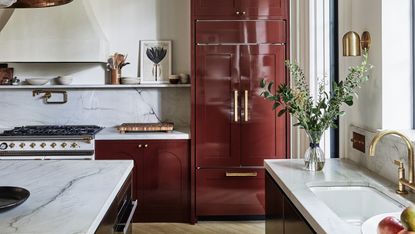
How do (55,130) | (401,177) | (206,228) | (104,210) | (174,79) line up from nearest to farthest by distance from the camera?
1. (104,210)
2. (401,177)
3. (206,228)
4. (55,130)
5. (174,79)

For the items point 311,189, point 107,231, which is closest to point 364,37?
point 311,189

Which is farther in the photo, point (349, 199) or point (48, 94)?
point (48, 94)

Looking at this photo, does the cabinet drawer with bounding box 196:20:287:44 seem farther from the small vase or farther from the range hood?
the small vase

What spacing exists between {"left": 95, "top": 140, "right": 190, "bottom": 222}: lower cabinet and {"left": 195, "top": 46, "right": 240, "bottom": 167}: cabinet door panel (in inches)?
8.2

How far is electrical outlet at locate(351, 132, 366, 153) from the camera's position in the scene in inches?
89.2

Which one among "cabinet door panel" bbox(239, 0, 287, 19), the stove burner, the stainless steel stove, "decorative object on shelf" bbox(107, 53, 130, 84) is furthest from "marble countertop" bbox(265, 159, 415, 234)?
"decorative object on shelf" bbox(107, 53, 130, 84)

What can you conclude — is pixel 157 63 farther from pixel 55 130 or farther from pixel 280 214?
pixel 280 214

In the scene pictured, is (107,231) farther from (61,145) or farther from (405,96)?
(61,145)

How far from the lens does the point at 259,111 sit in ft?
12.8

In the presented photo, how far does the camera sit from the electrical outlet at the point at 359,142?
2.27m

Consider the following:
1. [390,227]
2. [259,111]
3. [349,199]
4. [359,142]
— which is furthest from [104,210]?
[259,111]

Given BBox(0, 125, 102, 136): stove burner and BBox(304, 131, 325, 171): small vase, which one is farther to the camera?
BBox(0, 125, 102, 136): stove burner

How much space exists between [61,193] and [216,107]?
7.74 ft

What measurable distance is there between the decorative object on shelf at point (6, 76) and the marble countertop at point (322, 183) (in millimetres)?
3097
